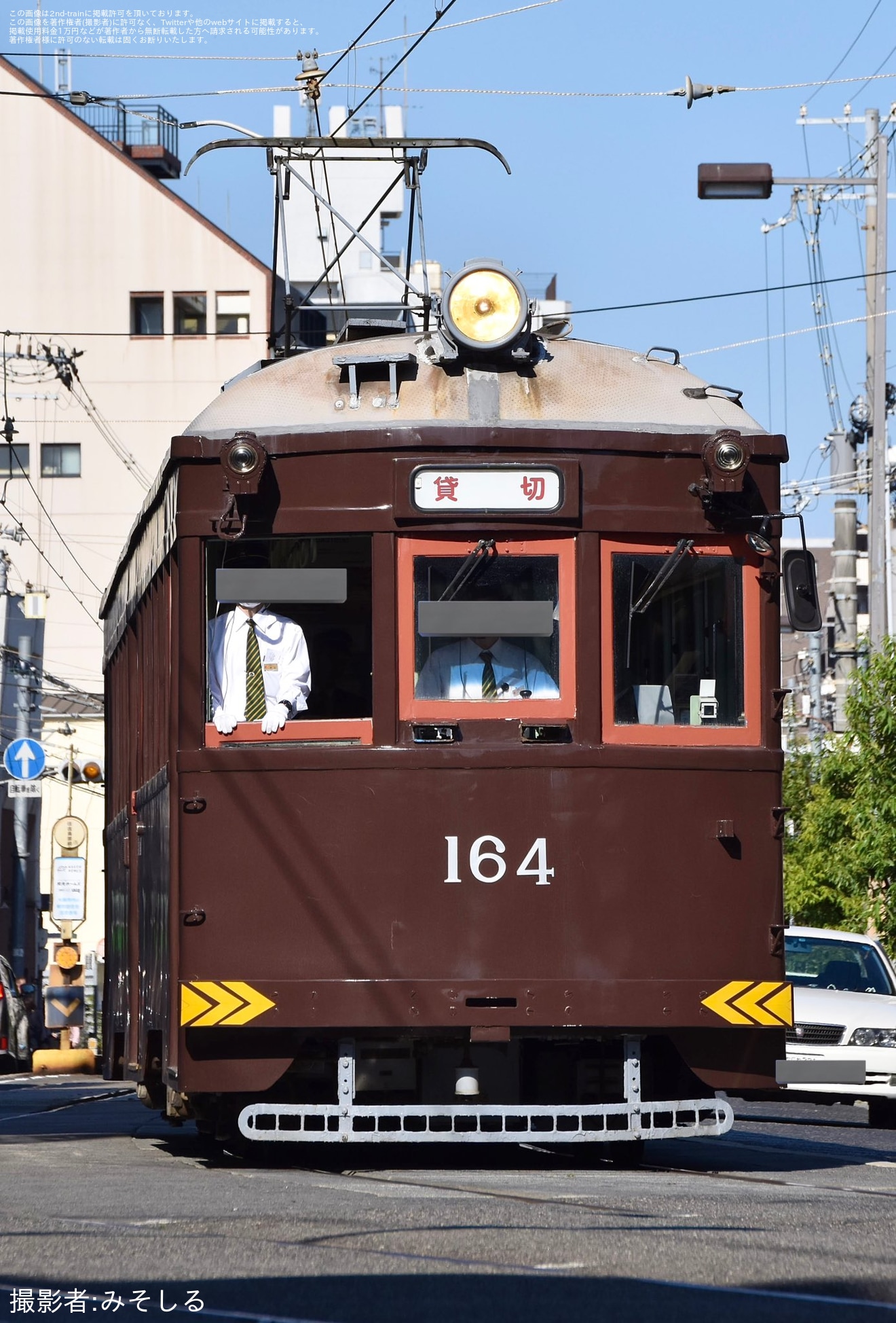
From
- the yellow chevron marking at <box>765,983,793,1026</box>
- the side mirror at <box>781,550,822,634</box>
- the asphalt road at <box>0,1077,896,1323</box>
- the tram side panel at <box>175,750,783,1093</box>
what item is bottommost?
the asphalt road at <box>0,1077,896,1323</box>

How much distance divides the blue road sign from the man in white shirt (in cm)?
2799

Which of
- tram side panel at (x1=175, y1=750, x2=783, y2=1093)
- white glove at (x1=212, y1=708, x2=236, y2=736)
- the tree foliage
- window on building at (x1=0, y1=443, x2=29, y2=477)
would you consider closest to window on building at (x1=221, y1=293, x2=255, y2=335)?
window on building at (x1=0, y1=443, x2=29, y2=477)

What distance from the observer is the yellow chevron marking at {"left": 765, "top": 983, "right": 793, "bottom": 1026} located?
10.3 meters

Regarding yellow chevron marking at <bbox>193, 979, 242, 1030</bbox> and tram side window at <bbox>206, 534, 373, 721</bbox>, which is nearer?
yellow chevron marking at <bbox>193, 979, 242, 1030</bbox>

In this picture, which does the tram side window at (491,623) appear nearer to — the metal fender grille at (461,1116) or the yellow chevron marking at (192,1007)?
the yellow chevron marking at (192,1007)

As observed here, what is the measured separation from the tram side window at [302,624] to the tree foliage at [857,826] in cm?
1550

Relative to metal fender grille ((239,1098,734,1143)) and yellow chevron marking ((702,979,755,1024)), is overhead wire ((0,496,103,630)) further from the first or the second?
yellow chevron marking ((702,979,755,1024))

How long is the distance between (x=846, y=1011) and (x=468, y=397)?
9.76m

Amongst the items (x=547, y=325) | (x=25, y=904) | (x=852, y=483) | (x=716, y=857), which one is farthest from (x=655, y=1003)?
(x=852, y=483)

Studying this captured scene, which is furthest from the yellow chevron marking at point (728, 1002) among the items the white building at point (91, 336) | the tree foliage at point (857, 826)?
the white building at point (91, 336)

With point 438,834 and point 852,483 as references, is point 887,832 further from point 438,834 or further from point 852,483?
point 852,483

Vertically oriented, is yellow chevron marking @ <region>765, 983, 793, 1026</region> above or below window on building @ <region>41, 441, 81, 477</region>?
below

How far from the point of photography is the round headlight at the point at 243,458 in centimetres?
1041

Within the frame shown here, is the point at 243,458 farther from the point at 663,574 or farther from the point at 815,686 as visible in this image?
the point at 815,686
